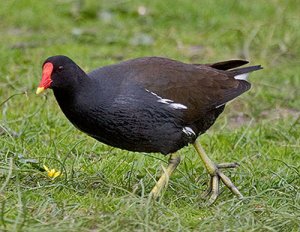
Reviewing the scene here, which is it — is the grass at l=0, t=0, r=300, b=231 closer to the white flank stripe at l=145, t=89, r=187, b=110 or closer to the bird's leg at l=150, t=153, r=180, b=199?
the bird's leg at l=150, t=153, r=180, b=199

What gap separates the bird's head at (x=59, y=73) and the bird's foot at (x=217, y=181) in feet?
→ 3.60

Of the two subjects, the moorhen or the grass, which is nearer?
the grass

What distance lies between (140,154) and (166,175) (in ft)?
2.71

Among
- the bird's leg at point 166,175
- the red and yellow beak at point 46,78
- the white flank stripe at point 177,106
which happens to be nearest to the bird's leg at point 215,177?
the bird's leg at point 166,175

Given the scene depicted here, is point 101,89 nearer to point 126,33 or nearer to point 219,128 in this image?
point 219,128

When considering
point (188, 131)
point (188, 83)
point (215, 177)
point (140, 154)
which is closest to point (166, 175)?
point (188, 131)

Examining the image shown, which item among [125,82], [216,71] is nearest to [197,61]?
[216,71]

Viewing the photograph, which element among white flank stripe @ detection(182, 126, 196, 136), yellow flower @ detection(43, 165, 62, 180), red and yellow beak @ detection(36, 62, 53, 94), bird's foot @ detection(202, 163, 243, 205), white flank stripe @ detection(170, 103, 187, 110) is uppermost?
red and yellow beak @ detection(36, 62, 53, 94)

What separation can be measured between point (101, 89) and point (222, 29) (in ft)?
15.8

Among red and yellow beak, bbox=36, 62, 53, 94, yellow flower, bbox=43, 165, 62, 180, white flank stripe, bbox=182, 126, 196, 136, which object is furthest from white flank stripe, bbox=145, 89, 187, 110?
yellow flower, bbox=43, 165, 62, 180

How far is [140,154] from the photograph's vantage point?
247 inches

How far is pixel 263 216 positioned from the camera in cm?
494

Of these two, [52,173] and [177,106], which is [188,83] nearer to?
[177,106]

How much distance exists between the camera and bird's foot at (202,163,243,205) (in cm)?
569
